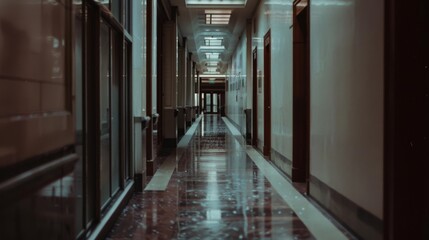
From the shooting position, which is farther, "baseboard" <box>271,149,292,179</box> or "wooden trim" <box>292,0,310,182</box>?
"baseboard" <box>271,149,292,179</box>

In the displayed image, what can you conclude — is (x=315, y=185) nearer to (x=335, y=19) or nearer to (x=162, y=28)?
(x=335, y=19)

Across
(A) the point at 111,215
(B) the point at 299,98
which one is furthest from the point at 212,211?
(B) the point at 299,98

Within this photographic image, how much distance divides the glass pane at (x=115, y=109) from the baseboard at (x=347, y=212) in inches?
80.6

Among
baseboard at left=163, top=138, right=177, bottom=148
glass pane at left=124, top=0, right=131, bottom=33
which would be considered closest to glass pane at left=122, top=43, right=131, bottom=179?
glass pane at left=124, top=0, right=131, bottom=33

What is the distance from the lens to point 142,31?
5883 mm

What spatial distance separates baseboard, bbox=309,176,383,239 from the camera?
329 cm

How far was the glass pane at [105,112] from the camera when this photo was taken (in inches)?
154

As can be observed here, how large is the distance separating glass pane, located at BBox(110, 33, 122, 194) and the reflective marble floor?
→ 369 millimetres

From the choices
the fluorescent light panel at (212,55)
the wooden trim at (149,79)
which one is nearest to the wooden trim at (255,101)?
the wooden trim at (149,79)

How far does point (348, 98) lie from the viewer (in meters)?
3.88

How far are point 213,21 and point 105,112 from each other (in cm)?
1027

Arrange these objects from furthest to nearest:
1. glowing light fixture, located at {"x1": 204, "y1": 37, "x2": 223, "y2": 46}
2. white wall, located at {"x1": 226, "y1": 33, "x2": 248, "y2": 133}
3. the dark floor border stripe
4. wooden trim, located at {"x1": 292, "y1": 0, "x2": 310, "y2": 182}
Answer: glowing light fixture, located at {"x1": 204, "y1": 37, "x2": 223, "y2": 46}, white wall, located at {"x1": 226, "y1": 33, "x2": 248, "y2": 133}, wooden trim, located at {"x1": 292, "y1": 0, "x2": 310, "y2": 182}, the dark floor border stripe
